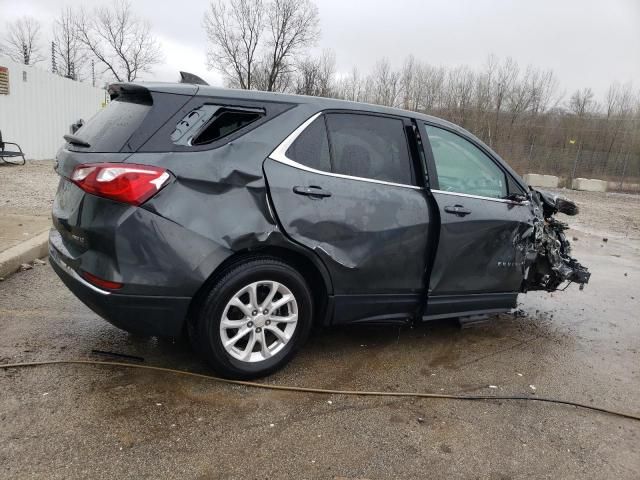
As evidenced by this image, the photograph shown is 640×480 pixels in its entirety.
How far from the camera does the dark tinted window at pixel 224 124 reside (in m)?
3.03

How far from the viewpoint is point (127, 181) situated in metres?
2.79

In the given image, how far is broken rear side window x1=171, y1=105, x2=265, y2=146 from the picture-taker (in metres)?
2.99

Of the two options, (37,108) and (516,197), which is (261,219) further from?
(37,108)

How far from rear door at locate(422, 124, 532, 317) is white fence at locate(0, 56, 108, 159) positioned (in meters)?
15.0

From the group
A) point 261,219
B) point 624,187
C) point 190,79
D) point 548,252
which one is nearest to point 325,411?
point 261,219

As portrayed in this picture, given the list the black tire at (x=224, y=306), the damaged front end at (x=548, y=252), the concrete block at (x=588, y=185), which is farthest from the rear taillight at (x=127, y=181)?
the concrete block at (x=588, y=185)

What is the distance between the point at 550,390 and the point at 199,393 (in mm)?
2361

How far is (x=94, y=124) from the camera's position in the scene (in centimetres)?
331

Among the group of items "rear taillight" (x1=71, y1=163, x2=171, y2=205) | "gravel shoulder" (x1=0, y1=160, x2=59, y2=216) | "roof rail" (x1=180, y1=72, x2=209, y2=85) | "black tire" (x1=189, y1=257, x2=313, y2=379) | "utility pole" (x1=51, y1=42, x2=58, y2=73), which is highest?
"utility pole" (x1=51, y1=42, x2=58, y2=73)

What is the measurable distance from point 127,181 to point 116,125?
0.50 m

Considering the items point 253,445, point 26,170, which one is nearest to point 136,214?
point 253,445

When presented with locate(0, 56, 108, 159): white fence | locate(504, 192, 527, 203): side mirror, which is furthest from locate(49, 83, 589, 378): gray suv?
locate(0, 56, 108, 159): white fence

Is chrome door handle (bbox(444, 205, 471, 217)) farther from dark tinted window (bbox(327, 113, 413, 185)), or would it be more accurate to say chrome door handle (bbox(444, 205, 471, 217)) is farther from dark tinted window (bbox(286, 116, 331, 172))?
dark tinted window (bbox(286, 116, 331, 172))

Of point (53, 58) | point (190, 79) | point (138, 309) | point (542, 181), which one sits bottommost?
point (138, 309)
